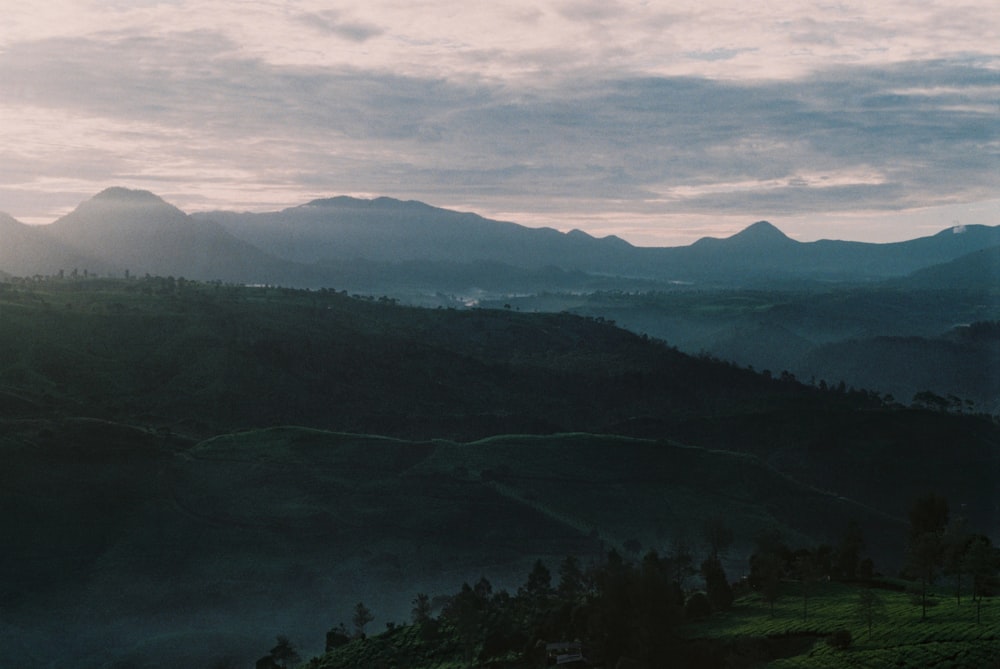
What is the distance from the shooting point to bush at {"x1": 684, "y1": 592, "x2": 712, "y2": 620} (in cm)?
8269

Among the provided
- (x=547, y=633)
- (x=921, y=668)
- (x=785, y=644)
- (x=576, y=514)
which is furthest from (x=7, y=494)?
(x=921, y=668)

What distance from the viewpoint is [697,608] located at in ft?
273

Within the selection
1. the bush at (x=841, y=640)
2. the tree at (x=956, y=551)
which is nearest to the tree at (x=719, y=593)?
the tree at (x=956, y=551)

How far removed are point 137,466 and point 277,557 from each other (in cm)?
4228

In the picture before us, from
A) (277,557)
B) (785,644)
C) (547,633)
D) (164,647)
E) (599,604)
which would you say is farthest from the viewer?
(277,557)

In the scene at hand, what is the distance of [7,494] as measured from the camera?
16750 cm

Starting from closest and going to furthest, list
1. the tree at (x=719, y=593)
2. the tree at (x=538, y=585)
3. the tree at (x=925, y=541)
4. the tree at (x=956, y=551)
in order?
the tree at (x=956, y=551)
the tree at (x=925, y=541)
the tree at (x=719, y=593)
the tree at (x=538, y=585)

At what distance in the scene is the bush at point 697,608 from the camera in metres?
82.7

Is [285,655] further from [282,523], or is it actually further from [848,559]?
[848,559]

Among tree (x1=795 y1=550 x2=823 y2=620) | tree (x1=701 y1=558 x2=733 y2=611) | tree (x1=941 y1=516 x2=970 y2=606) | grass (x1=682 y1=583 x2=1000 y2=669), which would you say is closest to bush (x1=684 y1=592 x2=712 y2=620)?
tree (x1=701 y1=558 x2=733 y2=611)

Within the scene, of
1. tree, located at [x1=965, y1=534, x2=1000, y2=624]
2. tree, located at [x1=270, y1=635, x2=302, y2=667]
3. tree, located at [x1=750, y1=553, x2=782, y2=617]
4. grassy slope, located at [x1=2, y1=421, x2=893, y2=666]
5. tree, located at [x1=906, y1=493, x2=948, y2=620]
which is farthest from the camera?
grassy slope, located at [x1=2, y1=421, x2=893, y2=666]

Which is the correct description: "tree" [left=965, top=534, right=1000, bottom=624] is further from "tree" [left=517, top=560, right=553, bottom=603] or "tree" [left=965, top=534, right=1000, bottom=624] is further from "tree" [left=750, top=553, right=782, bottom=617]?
"tree" [left=517, top=560, right=553, bottom=603]

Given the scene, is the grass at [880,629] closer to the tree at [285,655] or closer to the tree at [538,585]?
the tree at [538,585]

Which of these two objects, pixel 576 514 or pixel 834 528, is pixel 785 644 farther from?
pixel 834 528
